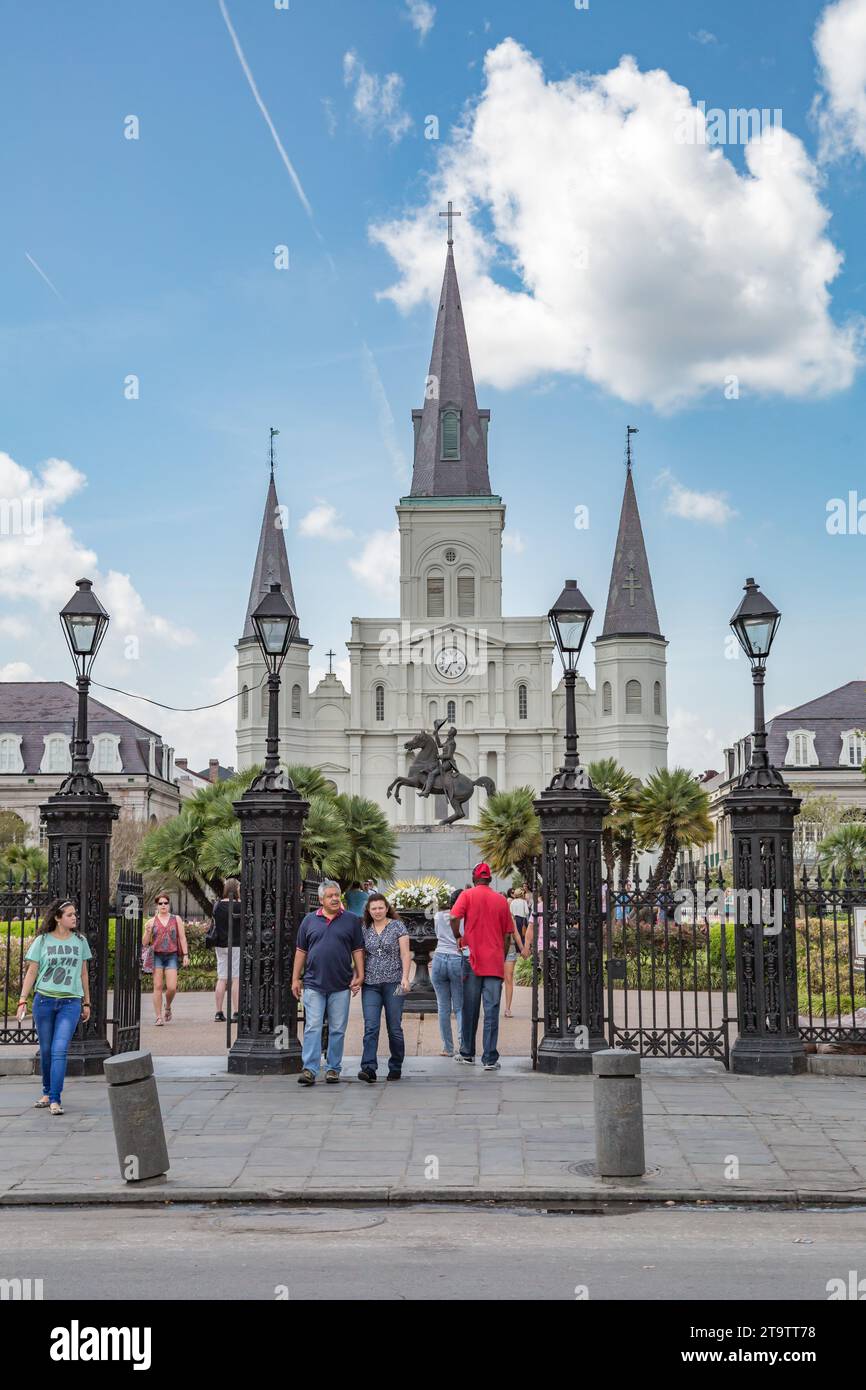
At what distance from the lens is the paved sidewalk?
895cm

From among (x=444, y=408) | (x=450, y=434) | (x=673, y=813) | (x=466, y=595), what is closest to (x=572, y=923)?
(x=673, y=813)

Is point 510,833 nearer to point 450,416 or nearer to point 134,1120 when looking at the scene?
point 134,1120

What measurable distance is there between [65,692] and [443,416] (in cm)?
2715

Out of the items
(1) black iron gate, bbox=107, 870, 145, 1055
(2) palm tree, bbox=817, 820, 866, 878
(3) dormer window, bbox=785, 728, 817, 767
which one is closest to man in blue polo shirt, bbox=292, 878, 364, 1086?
(1) black iron gate, bbox=107, 870, 145, 1055

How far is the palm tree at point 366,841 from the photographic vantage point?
3284cm

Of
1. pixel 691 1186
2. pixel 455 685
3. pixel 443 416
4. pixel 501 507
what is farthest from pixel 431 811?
pixel 691 1186

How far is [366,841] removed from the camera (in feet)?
109

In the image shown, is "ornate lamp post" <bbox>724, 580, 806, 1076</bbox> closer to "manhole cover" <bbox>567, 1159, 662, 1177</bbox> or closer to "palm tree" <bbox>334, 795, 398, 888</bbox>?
"manhole cover" <bbox>567, 1159, 662, 1177</bbox>

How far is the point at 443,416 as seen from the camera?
8562cm

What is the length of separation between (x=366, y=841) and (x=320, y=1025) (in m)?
20.0

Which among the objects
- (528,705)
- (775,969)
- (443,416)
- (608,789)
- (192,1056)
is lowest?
(192,1056)

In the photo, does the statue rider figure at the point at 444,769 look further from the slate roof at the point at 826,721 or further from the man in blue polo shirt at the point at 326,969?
the slate roof at the point at 826,721

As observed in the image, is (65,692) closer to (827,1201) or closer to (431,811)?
(431,811)

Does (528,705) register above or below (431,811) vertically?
above
